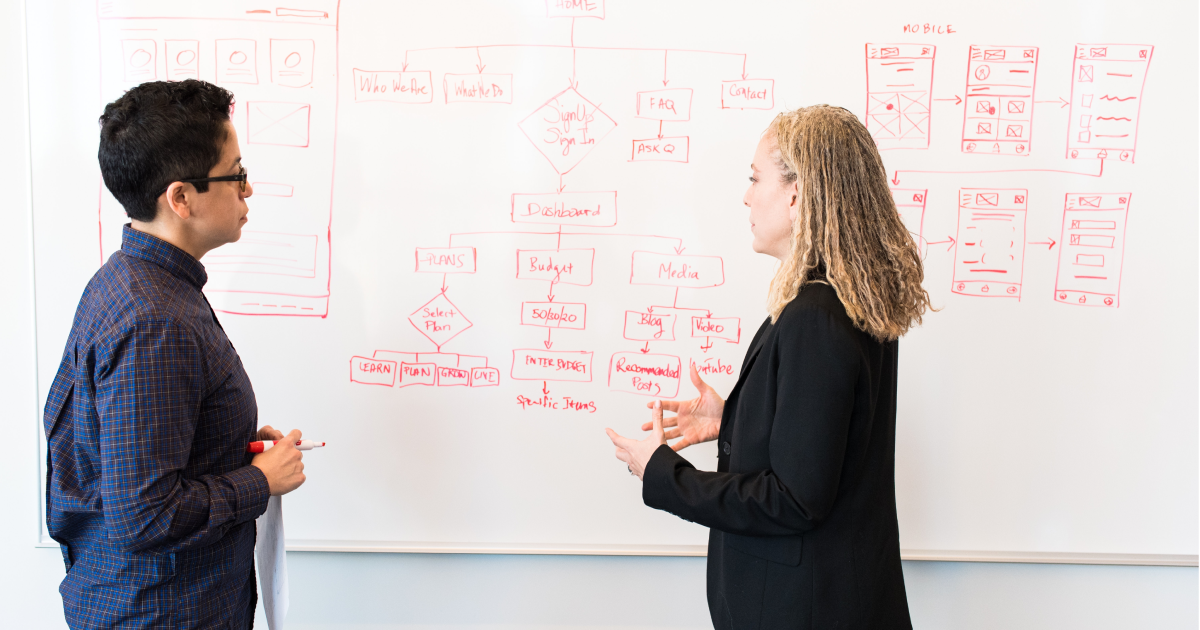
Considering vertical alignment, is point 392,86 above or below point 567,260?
above

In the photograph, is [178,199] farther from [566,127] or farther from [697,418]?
[697,418]

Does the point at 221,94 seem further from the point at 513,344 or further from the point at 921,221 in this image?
the point at 921,221

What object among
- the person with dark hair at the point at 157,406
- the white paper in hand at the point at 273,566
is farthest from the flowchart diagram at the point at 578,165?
the person with dark hair at the point at 157,406

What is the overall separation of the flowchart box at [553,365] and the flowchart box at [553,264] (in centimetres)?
21

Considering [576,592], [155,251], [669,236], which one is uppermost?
[669,236]

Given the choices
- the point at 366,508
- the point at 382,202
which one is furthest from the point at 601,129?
the point at 366,508

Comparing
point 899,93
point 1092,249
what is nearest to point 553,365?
point 899,93

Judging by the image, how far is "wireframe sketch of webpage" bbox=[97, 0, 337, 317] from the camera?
6.37 feet

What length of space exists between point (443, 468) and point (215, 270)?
0.85m

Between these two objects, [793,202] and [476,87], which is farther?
[476,87]

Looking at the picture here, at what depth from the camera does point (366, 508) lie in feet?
6.75

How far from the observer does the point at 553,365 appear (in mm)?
2033

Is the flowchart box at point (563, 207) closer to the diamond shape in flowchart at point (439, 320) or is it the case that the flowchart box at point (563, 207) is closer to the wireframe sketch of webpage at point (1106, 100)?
the diamond shape in flowchart at point (439, 320)

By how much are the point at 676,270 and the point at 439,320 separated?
0.69 m
